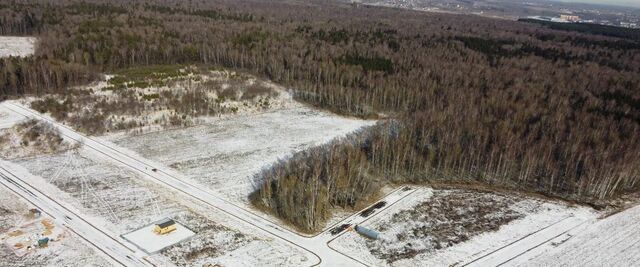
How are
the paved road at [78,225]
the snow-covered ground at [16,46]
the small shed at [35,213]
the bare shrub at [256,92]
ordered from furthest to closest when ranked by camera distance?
the snow-covered ground at [16,46]
the bare shrub at [256,92]
the small shed at [35,213]
the paved road at [78,225]

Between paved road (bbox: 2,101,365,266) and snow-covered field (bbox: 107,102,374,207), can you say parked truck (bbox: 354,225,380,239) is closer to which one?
paved road (bbox: 2,101,365,266)

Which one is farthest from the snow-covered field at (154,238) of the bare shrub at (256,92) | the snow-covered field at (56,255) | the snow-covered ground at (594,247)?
the bare shrub at (256,92)

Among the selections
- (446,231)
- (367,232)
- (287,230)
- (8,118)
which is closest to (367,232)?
(367,232)

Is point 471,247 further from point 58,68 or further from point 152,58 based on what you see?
point 152,58

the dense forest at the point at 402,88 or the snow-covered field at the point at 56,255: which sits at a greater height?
the dense forest at the point at 402,88

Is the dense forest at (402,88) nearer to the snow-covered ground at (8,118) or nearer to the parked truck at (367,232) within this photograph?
the parked truck at (367,232)

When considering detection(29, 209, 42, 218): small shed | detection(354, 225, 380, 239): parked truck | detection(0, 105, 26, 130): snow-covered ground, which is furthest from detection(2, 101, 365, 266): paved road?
detection(29, 209, 42, 218): small shed

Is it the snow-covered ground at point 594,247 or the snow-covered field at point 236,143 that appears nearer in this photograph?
the snow-covered ground at point 594,247
